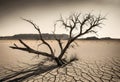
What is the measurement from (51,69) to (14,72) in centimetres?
146

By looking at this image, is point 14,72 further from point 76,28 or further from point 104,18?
point 104,18

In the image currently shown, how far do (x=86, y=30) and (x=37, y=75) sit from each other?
3202 millimetres

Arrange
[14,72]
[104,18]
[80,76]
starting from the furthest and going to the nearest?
[104,18] < [14,72] < [80,76]

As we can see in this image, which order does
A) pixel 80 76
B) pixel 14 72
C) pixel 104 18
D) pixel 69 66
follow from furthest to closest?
pixel 104 18
pixel 69 66
pixel 14 72
pixel 80 76

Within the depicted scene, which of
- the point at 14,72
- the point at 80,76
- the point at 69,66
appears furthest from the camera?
the point at 69,66

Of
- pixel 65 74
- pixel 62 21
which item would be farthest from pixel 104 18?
pixel 65 74

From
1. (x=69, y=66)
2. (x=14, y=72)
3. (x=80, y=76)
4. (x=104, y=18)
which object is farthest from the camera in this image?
(x=104, y=18)

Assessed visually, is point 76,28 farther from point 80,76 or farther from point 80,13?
point 80,76

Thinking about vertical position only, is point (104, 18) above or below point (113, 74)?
above

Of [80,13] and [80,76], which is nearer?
[80,76]

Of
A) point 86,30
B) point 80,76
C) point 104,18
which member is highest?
point 104,18

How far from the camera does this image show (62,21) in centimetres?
750

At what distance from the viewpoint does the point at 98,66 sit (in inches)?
274

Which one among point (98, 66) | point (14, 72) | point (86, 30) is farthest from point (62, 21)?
point (14, 72)
